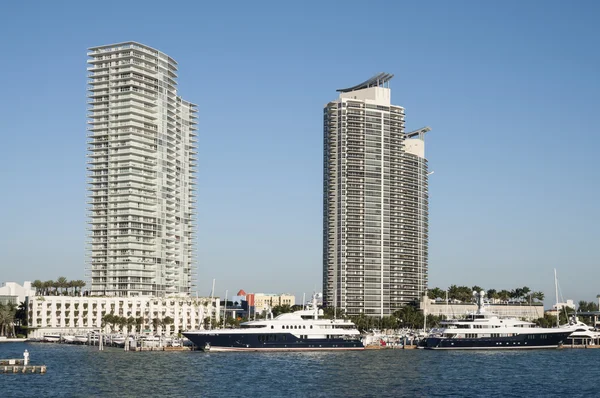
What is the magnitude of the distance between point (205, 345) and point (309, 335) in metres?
23.0

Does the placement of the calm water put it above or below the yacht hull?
below

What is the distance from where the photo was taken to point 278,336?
18800cm

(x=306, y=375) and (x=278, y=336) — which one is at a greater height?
(x=278, y=336)

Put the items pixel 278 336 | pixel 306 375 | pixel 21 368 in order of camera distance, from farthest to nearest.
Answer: pixel 278 336 < pixel 306 375 < pixel 21 368

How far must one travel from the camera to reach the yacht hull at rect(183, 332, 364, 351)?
188000mm

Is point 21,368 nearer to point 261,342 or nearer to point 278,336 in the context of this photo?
point 261,342

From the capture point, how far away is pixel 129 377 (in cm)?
13375

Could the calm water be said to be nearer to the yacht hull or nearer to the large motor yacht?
the yacht hull

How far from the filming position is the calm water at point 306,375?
117m

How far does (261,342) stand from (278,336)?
3.87m

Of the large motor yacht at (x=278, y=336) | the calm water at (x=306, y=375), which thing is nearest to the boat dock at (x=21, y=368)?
the calm water at (x=306, y=375)

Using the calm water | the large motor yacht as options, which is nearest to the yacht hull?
the large motor yacht

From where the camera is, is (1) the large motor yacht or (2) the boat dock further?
(1) the large motor yacht

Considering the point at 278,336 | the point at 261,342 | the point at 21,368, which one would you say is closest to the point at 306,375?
the point at 21,368
